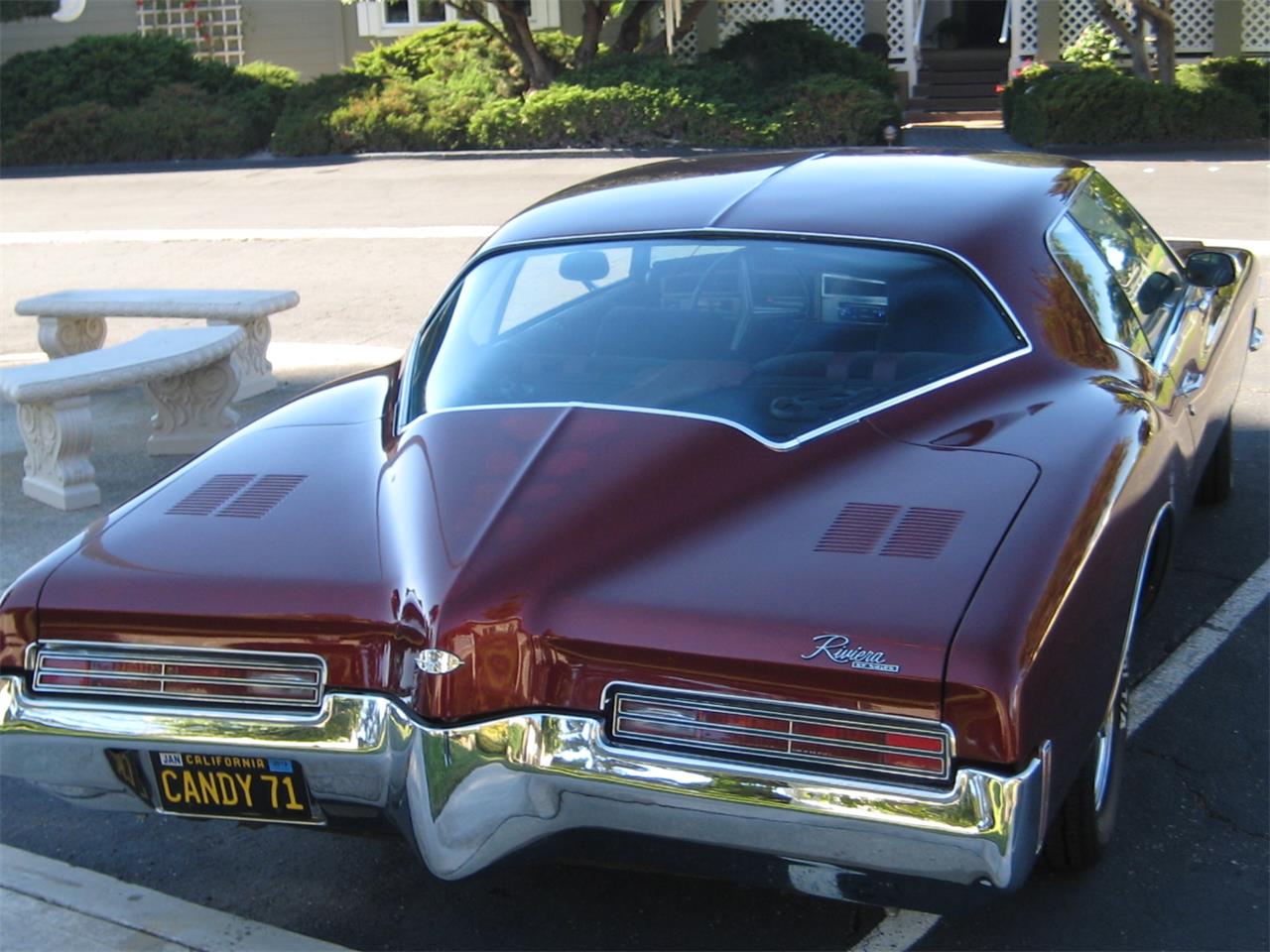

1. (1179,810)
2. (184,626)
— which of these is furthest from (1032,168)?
(184,626)

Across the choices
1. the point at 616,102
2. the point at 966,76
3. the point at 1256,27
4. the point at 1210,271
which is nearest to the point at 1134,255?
the point at 1210,271

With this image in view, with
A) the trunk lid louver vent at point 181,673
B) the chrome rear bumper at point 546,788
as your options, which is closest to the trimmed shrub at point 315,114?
the trunk lid louver vent at point 181,673

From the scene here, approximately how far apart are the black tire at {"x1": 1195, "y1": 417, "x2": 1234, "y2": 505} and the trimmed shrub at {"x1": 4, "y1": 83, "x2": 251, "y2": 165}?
1838 centimetres

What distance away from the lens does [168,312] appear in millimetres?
7922

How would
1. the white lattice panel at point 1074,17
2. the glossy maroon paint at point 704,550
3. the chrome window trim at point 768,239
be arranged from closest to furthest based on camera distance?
the glossy maroon paint at point 704,550 < the chrome window trim at point 768,239 < the white lattice panel at point 1074,17

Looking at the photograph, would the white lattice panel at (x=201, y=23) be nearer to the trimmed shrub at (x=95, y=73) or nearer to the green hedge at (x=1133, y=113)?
the trimmed shrub at (x=95, y=73)

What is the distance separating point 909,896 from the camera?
8.86ft

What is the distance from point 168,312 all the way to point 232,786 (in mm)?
5328

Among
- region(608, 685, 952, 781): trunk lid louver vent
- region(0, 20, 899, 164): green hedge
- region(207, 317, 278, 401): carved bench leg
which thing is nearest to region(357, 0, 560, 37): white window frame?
region(0, 20, 899, 164): green hedge

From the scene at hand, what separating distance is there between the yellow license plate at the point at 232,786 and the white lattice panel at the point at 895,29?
22264mm

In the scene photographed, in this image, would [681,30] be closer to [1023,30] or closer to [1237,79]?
[1023,30]

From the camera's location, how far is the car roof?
4.07 m

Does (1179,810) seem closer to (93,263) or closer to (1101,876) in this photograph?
(1101,876)

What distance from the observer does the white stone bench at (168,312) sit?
7.96m
